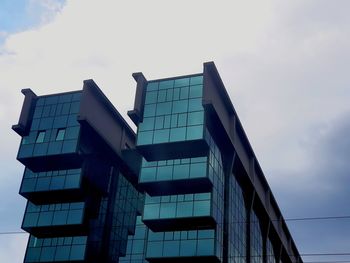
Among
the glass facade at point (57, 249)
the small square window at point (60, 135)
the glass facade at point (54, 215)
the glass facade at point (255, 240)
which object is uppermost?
the small square window at point (60, 135)

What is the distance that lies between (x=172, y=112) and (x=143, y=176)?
717cm

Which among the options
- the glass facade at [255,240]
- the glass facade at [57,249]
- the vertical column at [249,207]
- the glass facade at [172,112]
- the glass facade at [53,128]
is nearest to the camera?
the glass facade at [172,112]

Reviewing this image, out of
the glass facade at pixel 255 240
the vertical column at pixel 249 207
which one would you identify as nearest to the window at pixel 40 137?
the vertical column at pixel 249 207

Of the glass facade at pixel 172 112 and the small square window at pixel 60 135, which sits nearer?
the glass facade at pixel 172 112

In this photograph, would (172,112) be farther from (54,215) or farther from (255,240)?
(255,240)

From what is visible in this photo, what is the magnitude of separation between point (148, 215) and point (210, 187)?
678 centimetres

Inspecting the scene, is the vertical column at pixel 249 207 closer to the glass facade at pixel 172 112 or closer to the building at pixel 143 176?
the building at pixel 143 176

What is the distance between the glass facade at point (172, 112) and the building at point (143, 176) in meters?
0.11

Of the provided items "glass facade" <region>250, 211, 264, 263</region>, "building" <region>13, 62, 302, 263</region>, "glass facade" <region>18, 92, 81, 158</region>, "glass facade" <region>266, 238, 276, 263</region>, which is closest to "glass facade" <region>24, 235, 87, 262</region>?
"building" <region>13, 62, 302, 263</region>

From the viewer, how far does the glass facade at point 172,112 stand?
5808 centimetres

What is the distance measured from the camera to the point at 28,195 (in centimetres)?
Result: 6506

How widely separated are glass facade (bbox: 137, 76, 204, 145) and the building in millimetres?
110

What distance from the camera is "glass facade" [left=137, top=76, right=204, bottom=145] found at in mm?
58075

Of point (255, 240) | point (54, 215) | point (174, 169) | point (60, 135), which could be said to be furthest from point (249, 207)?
point (60, 135)
